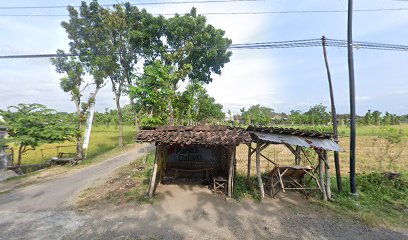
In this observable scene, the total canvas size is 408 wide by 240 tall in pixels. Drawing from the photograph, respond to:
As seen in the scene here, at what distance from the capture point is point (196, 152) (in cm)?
1148

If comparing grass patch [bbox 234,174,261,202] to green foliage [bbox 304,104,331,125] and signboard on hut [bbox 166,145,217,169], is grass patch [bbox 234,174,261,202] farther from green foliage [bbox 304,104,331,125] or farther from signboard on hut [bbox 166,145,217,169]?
green foliage [bbox 304,104,331,125]

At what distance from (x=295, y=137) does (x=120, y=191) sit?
335 inches

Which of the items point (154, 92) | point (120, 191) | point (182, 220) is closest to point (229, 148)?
point (182, 220)

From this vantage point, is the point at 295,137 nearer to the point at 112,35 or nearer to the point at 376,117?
the point at 112,35

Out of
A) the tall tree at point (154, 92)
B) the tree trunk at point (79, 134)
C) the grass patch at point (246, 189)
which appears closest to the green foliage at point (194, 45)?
the tall tree at point (154, 92)

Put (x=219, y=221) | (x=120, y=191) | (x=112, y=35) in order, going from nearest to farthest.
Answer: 1. (x=219, y=221)
2. (x=120, y=191)
3. (x=112, y=35)

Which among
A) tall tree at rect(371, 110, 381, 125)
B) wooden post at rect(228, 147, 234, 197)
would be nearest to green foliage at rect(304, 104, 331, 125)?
tall tree at rect(371, 110, 381, 125)

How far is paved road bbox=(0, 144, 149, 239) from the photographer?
678 cm

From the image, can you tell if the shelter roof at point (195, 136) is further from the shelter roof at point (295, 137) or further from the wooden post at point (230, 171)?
the wooden post at point (230, 171)

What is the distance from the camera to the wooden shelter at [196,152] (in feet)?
28.2

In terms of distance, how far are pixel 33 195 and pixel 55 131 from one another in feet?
23.4

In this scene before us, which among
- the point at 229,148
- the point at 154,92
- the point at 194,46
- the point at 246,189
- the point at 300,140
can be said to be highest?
the point at 194,46

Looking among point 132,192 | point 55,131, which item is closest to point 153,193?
point 132,192

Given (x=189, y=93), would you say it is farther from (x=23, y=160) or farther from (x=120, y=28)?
(x=23, y=160)
